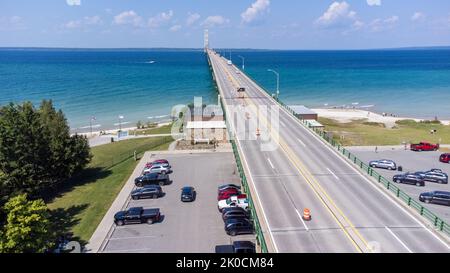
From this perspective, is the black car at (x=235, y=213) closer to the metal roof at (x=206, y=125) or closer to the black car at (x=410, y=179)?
the black car at (x=410, y=179)

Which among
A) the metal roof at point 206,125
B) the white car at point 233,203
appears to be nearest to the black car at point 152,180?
the white car at point 233,203

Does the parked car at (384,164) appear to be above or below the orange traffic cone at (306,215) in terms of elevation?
below

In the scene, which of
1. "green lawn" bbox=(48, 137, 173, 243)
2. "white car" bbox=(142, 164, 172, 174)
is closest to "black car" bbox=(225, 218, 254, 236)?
"green lawn" bbox=(48, 137, 173, 243)

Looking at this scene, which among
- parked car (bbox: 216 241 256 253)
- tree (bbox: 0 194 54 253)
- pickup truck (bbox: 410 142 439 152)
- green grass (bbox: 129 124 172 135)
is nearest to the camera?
tree (bbox: 0 194 54 253)

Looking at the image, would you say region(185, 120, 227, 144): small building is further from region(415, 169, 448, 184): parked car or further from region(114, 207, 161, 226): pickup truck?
region(415, 169, 448, 184): parked car

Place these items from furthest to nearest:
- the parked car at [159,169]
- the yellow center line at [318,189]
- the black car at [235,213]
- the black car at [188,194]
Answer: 1. the parked car at [159,169]
2. the black car at [188,194]
3. the black car at [235,213]
4. the yellow center line at [318,189]

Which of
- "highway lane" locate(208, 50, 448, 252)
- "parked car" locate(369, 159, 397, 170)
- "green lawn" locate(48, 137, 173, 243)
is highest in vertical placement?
"highway lane" locate(208, 50, 448, 252)
